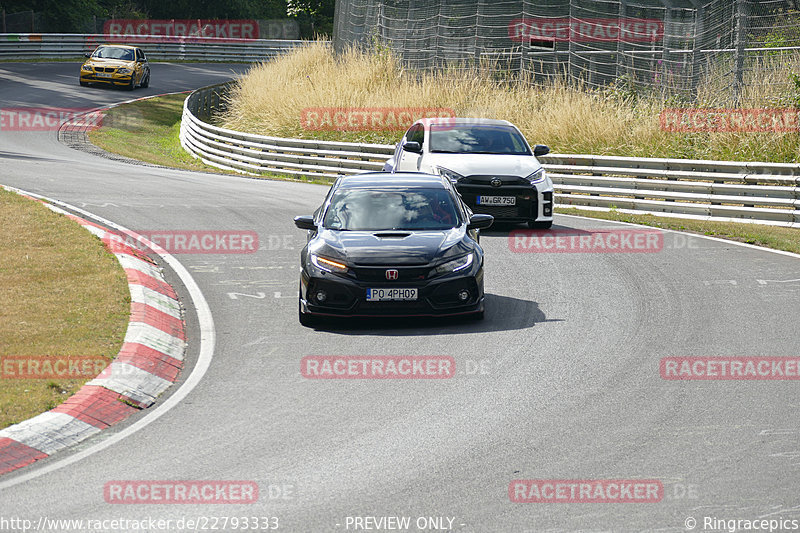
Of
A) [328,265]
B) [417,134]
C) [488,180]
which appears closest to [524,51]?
[417,134]

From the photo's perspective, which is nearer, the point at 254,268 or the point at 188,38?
the point at 254,268

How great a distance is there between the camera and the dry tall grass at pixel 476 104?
22688 millimetres

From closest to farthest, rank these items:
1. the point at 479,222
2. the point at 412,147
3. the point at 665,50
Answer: the point at 479,222, the point at 412,147, the point at 665,50

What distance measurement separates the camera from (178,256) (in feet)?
47.7

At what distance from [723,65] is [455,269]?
50.3ft

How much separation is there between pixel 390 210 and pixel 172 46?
52.4 m

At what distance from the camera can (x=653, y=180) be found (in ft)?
67.1

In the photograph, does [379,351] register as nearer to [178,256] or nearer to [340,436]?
[340,436]

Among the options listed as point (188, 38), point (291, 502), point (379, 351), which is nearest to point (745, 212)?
→ point (379, 351)

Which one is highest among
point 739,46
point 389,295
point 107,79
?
point 739,46

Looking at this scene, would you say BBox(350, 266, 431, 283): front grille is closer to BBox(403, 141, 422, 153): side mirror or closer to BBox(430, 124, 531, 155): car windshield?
BBox(403, 141, 422, 153): side mirror

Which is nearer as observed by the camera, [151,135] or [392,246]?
[392,246]

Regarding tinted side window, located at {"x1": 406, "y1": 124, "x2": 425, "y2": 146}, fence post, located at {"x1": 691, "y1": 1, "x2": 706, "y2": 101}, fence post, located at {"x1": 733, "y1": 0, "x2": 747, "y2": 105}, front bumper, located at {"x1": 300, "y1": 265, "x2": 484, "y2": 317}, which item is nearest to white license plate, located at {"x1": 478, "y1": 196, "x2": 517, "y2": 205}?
tinted side window, located at {"x1": 406, "y1": 124, "x2": 425, "y2": 146}

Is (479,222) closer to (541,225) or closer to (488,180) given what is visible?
(488,180)
